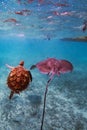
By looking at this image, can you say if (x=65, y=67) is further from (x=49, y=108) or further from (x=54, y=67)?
(x=49, y=108)

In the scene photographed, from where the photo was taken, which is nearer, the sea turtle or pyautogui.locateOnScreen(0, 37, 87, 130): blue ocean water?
the sea turtle

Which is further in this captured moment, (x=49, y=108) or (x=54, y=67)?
(x=49, y=108)

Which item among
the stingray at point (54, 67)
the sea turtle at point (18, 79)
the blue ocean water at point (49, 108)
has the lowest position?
the blue ocean water at point (49, 108)

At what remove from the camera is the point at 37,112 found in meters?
12.5

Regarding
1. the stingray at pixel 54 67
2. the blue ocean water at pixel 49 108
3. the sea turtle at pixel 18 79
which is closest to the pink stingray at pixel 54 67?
the stingray at pixel 54 67

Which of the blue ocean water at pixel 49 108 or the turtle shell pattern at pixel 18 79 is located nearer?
the turtle shell pattern at pixel 18 79

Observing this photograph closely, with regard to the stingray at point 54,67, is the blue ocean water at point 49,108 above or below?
below

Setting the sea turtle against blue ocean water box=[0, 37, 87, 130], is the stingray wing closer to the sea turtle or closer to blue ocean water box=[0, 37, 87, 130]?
the sea turtle

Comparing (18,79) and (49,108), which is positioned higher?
(18,79)

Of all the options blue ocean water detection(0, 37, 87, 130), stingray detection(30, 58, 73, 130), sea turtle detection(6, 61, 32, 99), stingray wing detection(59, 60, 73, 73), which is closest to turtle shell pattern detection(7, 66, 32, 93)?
sea turtle detection(6, 61, 32, 99)

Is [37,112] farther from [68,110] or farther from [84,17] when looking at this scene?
[84,17]

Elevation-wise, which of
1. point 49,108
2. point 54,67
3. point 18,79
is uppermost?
point 54,67

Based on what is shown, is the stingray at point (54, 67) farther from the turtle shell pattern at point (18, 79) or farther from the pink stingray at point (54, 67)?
the turtle shell pattern at point (18, 79)

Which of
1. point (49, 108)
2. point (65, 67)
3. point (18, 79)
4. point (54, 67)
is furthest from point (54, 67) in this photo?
point (49, 108)
